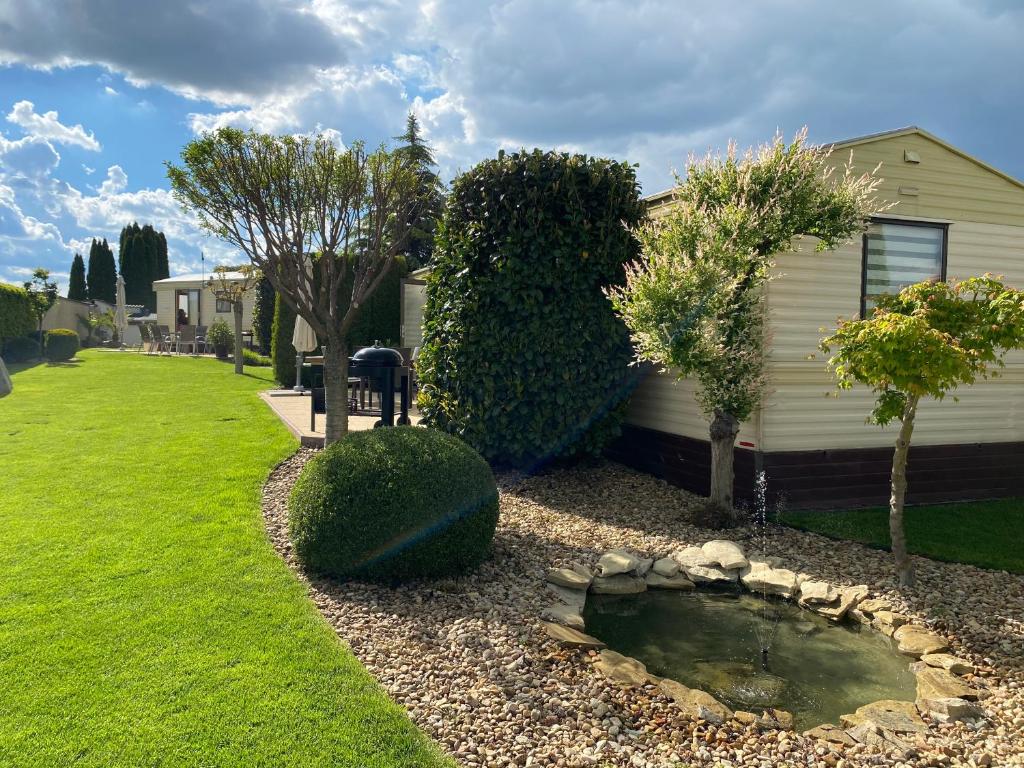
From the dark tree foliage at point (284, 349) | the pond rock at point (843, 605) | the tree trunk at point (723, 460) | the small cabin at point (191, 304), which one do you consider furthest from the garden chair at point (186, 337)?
the pond rock at point (843, 605)

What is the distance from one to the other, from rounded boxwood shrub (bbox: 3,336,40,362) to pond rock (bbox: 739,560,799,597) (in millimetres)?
20455

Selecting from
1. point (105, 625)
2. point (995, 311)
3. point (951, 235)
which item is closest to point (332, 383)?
point (105, 625)

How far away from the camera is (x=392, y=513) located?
14.5 ft

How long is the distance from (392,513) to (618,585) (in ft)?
5.42

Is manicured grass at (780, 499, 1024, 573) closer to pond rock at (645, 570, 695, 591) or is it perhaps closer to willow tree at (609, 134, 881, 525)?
willow tree at (609, 134, 881, 525)

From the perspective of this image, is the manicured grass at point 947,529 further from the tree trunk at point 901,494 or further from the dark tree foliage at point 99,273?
the dark tree foliage at point 99,273

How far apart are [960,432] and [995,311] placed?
3461 mm

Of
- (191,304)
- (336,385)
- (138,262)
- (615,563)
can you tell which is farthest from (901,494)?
(138,262)

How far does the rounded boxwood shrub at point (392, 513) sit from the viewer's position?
441 centimetres

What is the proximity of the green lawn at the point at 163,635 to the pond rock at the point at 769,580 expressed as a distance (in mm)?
2889

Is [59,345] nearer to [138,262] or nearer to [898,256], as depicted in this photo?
[898,256]

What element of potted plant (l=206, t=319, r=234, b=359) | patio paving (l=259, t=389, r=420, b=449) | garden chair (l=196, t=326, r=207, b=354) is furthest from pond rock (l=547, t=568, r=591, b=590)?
garden chair (l=196, t=326, r=207, b=354)

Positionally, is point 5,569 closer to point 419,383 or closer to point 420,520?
point 420,520

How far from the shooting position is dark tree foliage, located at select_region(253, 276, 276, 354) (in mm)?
18344
